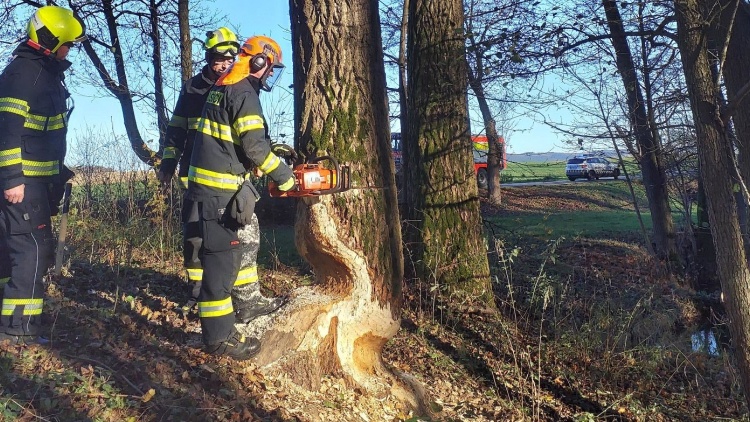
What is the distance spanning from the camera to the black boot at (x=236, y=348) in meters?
3.73

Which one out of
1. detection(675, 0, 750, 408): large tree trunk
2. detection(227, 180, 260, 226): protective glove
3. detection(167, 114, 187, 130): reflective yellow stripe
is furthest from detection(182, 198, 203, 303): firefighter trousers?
detection(675, 0, 750, 408): large tree trunk

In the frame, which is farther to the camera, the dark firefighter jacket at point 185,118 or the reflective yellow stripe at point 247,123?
the dark firefighter jacket at point 185,118

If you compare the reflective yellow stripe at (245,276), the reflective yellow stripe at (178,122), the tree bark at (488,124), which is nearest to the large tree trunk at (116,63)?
the tree bark at (488,124)

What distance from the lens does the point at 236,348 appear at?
3725 mm

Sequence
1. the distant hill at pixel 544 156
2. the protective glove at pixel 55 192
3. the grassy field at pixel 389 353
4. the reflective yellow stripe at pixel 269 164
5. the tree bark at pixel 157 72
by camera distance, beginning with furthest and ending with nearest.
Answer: the tree bark at pixel 157 72 < the distant hill at pixel 544 156 < the protective glove at pixel 55 192 < the reflective yellow stripe at pixel 269 164 < the grassy field at pixel 389 353

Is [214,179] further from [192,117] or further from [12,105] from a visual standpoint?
[12,105]

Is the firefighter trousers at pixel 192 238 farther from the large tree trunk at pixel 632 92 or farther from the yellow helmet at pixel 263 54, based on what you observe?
Result: the large tree trunk at pixel 632 92

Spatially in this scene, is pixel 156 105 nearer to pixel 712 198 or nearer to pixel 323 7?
pixel 323 7

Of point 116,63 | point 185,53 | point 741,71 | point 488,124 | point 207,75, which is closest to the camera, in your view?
point 207,75

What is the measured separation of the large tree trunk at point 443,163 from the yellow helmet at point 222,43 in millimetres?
2410

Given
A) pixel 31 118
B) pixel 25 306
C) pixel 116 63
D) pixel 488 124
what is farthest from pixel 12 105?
pixel 116 63

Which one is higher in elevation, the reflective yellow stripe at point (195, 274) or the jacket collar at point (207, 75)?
the jacket collar at point (207, 75)

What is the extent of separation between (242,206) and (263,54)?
0.92 meters

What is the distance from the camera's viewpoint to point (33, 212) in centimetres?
383
